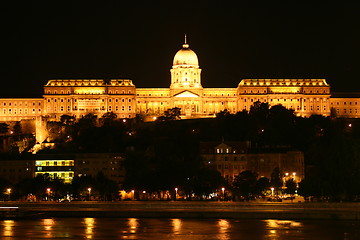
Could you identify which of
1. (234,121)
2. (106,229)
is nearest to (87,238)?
(106,229)

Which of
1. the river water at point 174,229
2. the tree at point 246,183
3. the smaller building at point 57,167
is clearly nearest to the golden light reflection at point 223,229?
the river water at point 174,229

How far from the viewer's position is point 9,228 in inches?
3236

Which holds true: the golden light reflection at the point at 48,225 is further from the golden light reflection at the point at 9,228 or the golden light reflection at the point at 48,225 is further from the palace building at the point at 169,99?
the palace building at the point at 169,99

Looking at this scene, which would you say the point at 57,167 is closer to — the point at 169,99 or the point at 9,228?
the point at 9,228

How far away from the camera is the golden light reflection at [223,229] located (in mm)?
75062

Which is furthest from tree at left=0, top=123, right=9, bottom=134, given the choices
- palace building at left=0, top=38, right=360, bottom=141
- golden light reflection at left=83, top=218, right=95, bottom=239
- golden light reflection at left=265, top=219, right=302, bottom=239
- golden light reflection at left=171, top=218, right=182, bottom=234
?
golden light reflection at left=265, top=219, right=302, bottom=239

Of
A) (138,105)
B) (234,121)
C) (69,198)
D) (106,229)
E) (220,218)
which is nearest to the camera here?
(106,229)

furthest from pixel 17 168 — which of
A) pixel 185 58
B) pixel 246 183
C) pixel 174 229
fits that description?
pixel 185 58

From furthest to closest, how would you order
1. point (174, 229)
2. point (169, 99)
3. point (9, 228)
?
point (169, 99)
point (9, 228)
point (174, 229)

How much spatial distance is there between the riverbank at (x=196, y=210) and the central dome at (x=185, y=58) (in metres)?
97.0

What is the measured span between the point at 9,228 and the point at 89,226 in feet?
21.3

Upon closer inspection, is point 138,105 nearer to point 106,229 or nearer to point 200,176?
point 200,176

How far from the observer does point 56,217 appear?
90500mm

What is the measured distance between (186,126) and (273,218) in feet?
222
